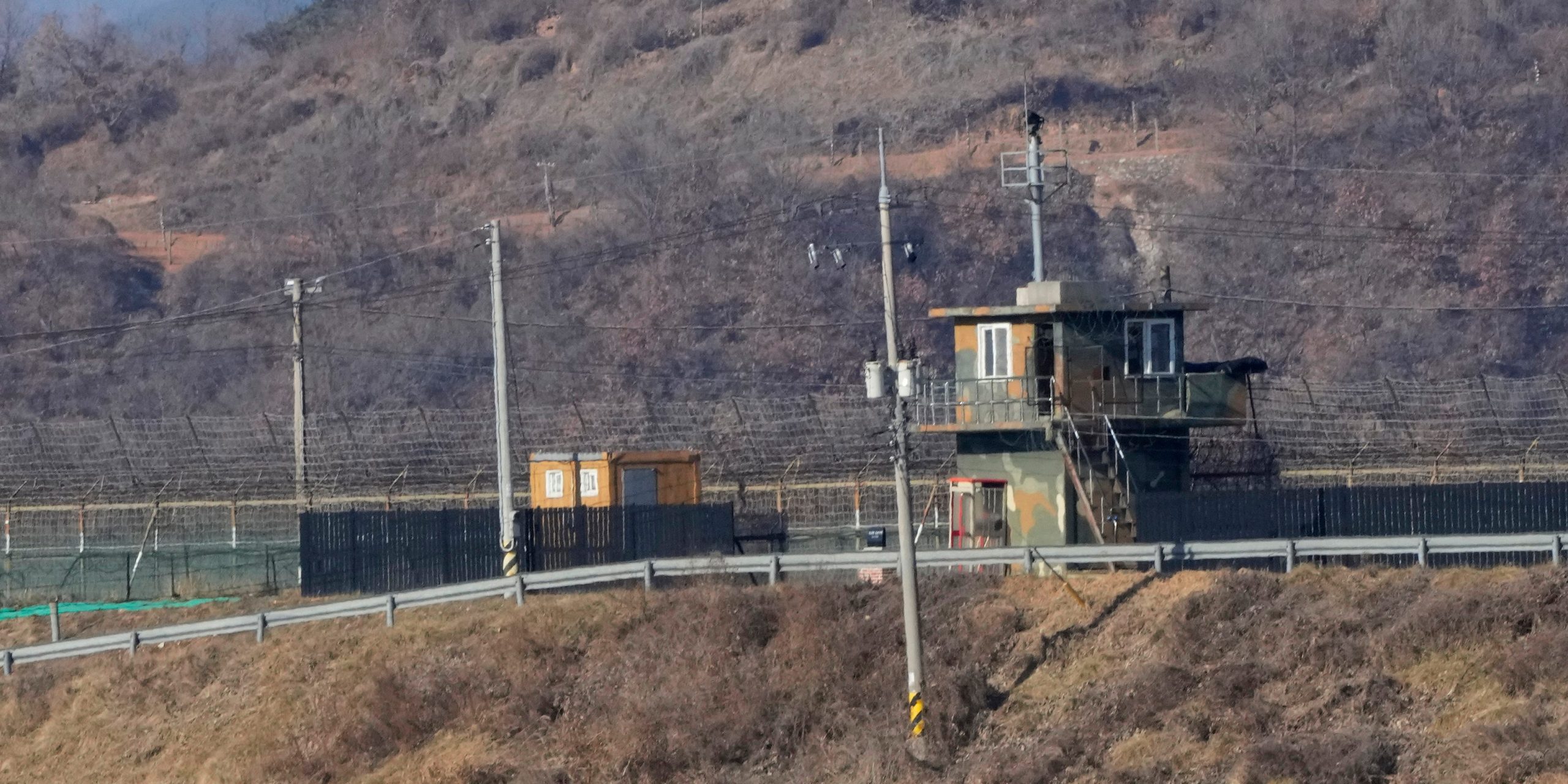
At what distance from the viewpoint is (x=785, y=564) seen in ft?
114

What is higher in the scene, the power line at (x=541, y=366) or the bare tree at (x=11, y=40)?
the bare tree at (x=11, y=40)

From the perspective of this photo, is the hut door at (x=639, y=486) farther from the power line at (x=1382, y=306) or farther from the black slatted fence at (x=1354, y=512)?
the power line at (x=1382, y=306)

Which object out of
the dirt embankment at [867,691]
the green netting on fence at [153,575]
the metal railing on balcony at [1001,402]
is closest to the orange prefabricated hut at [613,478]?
the green netting on fence at [153,575]

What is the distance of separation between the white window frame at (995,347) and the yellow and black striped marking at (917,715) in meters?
10.6

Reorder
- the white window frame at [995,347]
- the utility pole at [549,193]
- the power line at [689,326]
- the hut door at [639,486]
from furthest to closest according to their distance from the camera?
1. the utility pole at [549,193]
2. the power line at [689,326]
3. the hut door at [639,486]
4. the white window frame at [995,347]

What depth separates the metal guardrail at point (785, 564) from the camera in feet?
101

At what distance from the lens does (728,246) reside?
103 metres

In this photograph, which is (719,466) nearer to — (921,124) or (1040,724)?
(1040,724)

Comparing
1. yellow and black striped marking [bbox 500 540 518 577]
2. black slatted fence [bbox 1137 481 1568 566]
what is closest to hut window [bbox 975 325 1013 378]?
black slatted fence [bbox 1137 481 1568 566]

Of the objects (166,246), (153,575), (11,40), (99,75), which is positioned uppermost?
(11,40)

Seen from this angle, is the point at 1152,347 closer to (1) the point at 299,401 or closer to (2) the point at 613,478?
(2) the point at 613,478

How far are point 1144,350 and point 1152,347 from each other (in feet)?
0.58

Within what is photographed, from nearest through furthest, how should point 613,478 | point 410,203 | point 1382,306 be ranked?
point 613,478 < point 1382,306 < point 410,203

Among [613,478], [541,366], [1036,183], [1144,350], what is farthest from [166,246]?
[1144,350]
